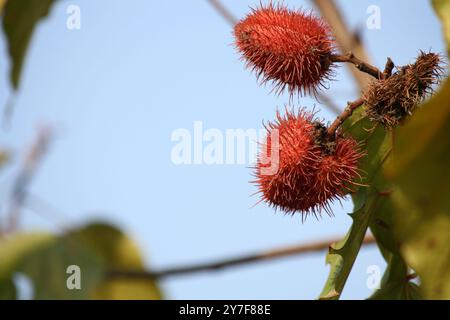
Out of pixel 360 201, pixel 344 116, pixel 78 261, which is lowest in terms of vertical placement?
pixel 78 261

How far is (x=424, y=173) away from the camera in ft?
2.86

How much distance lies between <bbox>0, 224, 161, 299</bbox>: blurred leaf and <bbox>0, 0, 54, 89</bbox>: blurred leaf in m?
0.38

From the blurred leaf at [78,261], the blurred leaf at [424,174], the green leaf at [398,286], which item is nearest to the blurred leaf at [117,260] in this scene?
the blurred leaf at [78,261]

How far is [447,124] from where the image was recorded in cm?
88

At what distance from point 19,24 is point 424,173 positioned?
816 mm

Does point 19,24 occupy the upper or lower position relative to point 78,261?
upper

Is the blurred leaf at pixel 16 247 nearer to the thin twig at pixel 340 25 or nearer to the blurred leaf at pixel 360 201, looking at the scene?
the blurred leaf at pixel 360 201

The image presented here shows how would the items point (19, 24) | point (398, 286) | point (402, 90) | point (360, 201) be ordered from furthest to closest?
point (398, 286) < point (360, 201) < point (402, 90) < point (19, 24)

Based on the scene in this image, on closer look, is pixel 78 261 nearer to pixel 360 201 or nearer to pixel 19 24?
pixel 19 24

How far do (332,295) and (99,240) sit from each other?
90 cm

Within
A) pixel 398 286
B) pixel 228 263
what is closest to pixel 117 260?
pixel 228 263

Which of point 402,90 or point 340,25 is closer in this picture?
point 402,90

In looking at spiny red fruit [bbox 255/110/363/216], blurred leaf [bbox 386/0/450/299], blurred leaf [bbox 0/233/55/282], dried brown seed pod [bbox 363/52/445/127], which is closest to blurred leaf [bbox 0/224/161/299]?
blurred leaf [bbox 0/233/55/282]

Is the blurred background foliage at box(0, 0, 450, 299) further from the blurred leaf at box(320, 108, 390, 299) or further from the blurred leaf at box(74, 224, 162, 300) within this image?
the blurred leaf at box(320, 108, 390, 299)
